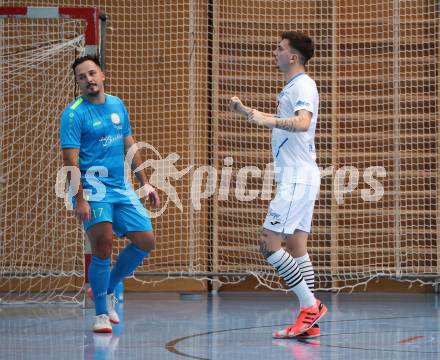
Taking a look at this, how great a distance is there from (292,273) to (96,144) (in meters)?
1.43

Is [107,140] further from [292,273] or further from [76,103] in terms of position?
[292,273]

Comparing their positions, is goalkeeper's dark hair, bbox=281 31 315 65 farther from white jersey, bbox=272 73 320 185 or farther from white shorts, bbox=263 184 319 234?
white shorts, bbox=263 184 319 234

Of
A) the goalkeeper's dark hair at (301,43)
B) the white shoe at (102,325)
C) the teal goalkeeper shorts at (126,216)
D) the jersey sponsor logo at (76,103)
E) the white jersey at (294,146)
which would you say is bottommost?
the white shoe at (102,325)

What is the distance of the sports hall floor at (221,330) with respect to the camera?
15.1ft

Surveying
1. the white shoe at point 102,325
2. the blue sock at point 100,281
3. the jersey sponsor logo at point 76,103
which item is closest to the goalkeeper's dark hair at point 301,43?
the jersey sponsor logo at point 76,103

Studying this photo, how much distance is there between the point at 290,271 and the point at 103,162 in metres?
1.33

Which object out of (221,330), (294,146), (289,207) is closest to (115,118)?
(294,146)

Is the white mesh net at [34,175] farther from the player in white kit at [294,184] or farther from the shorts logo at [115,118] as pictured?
the player in white kit at [294,184]

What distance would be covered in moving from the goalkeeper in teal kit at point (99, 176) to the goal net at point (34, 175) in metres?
2.54

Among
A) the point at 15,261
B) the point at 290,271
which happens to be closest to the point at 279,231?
the point at 290,271

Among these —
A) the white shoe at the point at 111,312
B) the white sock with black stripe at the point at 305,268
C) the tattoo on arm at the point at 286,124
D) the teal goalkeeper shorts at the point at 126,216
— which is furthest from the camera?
the white shoe at the point at 111,312

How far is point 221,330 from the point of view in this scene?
18.3 ft

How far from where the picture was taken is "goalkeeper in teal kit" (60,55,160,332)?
5344 millimetres

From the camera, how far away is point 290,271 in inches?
200
